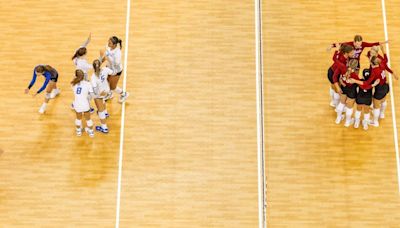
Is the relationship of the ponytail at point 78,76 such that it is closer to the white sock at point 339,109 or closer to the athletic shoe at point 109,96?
the athletic shoe at point 109,96

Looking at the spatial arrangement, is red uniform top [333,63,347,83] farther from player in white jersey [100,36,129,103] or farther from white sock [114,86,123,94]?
white sock [114,86,123,94]

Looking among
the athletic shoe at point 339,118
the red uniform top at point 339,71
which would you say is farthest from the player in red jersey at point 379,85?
the athletic shoe at point 339,118

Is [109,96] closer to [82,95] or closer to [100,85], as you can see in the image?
[100,85]

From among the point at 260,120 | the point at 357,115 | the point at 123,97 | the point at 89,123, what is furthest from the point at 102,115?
the point at 357,115

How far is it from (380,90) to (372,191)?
177 cm

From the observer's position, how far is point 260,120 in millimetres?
12836

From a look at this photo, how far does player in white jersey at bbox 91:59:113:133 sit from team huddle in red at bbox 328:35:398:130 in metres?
3.94

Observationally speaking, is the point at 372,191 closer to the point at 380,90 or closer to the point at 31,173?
the point at 380,90

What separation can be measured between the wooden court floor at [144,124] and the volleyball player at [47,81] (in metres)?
0.22

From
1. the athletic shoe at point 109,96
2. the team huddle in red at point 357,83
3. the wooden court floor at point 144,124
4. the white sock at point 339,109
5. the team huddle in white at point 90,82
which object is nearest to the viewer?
the team huddle in red at point 357,83

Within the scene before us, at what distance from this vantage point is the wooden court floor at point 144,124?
12023 millimetres

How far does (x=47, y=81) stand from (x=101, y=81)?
1044 millimetres

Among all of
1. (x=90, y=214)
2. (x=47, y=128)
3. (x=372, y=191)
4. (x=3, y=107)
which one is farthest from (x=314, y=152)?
(x=3, y=107)

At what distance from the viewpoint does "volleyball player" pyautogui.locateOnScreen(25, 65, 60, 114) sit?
39.3 ft
